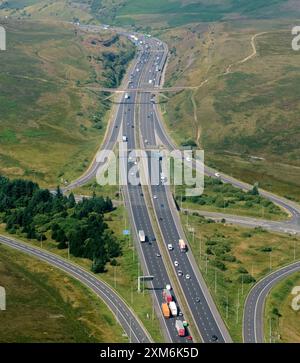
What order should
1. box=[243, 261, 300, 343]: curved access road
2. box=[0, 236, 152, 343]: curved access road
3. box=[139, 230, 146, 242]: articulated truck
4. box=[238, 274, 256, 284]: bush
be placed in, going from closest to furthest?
box=[0, 236, 152, 343]: curved access road
box=[243, 261, 300, 343]: curved access road
box=[238, 274, 256, 284]: bush
box=[139, 230, 146, 242]: articulated truck

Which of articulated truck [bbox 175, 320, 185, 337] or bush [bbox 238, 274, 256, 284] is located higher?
bush [bbox 238, 274, 256, 284]

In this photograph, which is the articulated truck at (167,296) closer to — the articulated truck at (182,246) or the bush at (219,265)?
the bush at (219,265)

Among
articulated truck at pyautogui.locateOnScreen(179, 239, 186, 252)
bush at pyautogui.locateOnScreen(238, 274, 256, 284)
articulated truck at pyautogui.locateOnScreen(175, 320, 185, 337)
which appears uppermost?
articulated truck at pyautogui.locateOnScreen(179, 239, 186, 252)

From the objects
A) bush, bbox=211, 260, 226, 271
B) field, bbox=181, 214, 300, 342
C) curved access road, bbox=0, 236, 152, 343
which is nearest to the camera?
curved access road, bbox=0, 236, 152, 343

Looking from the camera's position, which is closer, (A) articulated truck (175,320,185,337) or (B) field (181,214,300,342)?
(A) articulated truck (175,320,185,337)

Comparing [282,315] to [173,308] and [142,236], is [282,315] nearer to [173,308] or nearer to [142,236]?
[173,308]

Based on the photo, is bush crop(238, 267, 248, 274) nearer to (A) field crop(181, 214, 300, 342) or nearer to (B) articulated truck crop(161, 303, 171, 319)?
(A) field crop(181, 214, 300, 342)

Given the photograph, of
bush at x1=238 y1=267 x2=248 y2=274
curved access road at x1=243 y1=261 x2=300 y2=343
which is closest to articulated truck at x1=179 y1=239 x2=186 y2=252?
bush at x1=238 y1=267 x2=248 y2=274

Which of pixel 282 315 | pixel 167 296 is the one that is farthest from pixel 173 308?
pixel 282 315
